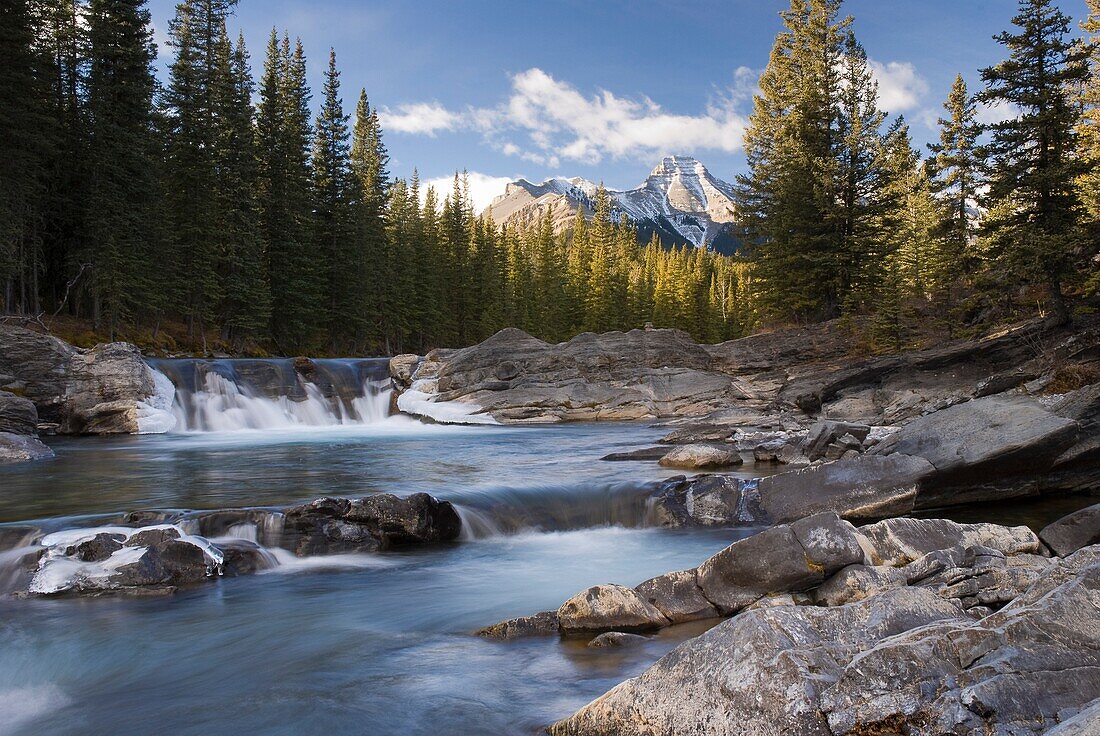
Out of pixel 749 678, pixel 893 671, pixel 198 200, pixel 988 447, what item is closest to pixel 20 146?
pixel 198 200

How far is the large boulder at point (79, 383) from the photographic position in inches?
805

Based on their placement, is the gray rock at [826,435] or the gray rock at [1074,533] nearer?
the gray rock at [1074,533]

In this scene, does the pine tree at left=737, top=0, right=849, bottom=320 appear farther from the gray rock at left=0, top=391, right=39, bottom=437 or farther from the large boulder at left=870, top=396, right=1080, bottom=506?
the gray rock at left=0, top=391, right=39, bottom=437

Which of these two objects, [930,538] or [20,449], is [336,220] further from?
[930,538]

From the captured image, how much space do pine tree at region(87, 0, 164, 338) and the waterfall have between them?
254 inches

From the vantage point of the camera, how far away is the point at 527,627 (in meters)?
6.50

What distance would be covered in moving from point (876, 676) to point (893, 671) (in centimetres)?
10

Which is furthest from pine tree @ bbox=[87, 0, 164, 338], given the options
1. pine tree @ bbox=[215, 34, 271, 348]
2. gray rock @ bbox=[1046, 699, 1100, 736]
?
gray rock @ bbox=[1046, 699, 1100, 736]

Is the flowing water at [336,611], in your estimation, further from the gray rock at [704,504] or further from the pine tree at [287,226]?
the pine tree at [287,226]

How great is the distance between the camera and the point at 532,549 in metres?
10.4

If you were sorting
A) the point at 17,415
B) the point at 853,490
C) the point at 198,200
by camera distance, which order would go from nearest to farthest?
the point at 853,490 < the point at 17,415 < the point at 198,200

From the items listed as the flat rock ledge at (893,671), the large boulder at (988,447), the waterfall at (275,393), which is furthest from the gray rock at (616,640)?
the waterfall at (275,393)

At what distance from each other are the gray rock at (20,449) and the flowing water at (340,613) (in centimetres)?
82

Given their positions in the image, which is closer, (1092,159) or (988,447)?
(988,447)
